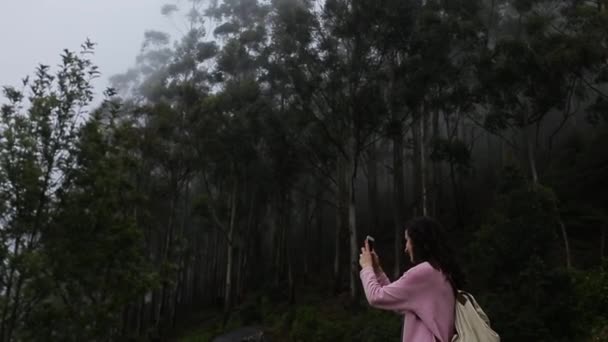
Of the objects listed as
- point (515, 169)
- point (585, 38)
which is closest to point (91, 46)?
point (515, 169)

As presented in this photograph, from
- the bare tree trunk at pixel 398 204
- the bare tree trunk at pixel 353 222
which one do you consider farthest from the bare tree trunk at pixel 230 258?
the bare tree trunk at pixel 398 204

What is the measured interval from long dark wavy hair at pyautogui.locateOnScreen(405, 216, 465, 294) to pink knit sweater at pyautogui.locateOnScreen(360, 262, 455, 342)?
0.16 ft

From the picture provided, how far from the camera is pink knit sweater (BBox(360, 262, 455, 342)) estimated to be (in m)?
2.10

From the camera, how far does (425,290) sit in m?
2.14

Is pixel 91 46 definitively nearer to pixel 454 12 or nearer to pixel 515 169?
pixel 515 169

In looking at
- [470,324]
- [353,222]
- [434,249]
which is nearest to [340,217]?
[353,222]

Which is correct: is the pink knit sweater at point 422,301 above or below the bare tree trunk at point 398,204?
below

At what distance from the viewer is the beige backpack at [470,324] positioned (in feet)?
6.54

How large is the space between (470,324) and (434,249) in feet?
1.09

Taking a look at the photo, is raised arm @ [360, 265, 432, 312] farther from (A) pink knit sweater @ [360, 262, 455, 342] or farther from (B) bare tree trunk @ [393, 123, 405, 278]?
(B) bare tree trunk @ [393, 123, 405, 278]

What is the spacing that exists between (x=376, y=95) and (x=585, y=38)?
5.18 metres

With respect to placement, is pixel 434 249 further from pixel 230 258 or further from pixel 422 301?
pixel 230 258

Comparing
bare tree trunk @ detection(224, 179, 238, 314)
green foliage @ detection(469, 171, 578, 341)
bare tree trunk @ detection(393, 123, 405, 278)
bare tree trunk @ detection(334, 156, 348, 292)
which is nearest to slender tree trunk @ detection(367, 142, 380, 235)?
bare tree trunk @ detection(393, 123, 405, 278)

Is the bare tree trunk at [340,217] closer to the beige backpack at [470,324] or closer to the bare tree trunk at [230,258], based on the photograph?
the bare tree trunk at [230,258]
